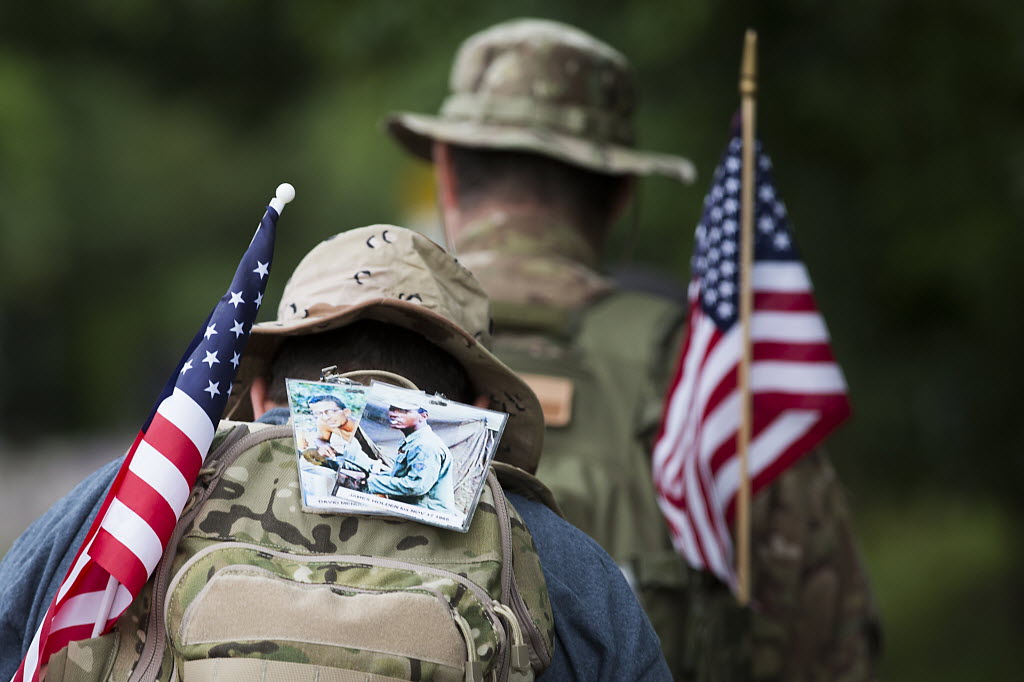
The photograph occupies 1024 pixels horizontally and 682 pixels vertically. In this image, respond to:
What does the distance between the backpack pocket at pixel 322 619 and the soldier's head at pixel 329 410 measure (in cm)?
22

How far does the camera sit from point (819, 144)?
8961 mm

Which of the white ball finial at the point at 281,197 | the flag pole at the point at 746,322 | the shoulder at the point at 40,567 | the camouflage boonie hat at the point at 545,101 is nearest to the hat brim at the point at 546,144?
the camouflage boonie hat at the point at 545,101

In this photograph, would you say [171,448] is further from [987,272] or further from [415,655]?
[987,272]

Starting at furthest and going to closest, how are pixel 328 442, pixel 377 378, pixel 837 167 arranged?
pixel 837 167, pixel 377 378, pixel 328 442

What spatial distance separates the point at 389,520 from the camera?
7.52 feet

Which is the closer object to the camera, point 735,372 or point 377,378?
point 377,378

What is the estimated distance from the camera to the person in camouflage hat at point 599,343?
3.86m

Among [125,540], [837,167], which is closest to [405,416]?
[125,540]

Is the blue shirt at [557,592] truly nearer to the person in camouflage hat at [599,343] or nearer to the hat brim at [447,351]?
the hat brim at [447,351]

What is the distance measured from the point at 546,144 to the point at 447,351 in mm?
1662

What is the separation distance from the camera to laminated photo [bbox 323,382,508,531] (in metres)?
2.28

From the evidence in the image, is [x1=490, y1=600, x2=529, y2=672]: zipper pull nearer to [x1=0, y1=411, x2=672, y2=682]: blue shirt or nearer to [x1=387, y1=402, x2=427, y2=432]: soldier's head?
[x1=0, y1=411, x2=672, y2=682]: blue shirt

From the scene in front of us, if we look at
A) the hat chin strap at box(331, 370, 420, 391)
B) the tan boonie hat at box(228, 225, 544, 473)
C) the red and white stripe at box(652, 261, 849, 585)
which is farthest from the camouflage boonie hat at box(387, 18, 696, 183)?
the hat chin strap at box(331, 370, 420, 391)

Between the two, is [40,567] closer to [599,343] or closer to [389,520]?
[389,520]
